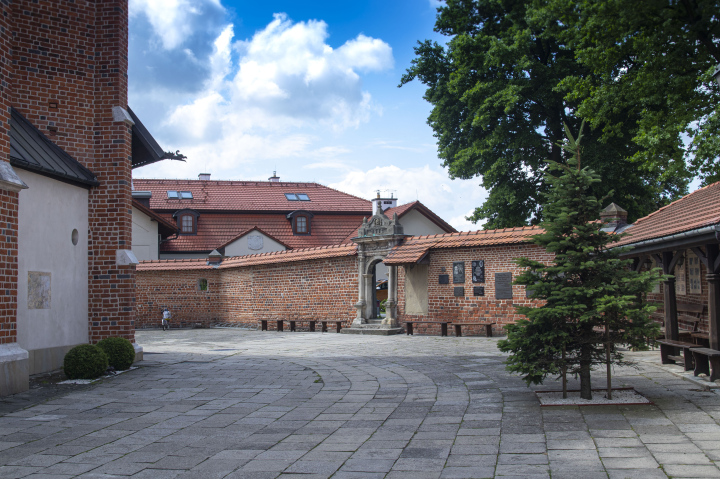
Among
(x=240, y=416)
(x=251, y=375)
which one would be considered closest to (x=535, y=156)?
(x=251, y=375)

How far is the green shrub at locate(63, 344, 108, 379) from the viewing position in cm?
1009

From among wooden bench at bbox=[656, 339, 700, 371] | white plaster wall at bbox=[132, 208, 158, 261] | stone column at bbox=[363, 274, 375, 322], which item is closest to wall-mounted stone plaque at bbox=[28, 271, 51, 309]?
wooden bench at bbox=[656, 339, 700, 371]

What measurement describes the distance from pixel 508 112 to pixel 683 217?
11644 mm

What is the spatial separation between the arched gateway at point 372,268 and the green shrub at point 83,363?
34.5ft

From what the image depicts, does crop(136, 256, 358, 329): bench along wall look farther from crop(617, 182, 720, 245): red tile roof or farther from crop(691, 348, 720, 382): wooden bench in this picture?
crop(691, 348, 720, 382): wooden bench

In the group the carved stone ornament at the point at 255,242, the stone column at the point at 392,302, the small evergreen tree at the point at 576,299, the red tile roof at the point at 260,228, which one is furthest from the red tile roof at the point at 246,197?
the small evergreen tree at the point at 576,299

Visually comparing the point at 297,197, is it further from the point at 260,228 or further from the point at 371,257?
the point at 371,257

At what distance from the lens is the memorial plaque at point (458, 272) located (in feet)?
59.1

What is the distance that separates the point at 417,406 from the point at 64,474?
13.5 ft

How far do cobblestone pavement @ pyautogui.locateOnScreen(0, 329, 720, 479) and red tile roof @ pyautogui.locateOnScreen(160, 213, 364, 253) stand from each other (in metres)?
24.3

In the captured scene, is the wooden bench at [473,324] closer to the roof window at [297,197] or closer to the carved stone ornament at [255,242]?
the carved stone ornament at [255,242]

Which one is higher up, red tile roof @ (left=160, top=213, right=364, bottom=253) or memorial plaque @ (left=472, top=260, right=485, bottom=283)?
red tile roof @ (left=160, top=213, right=364, bottom=253)

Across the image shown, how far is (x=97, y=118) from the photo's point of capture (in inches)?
479

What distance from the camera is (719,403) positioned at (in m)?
7.22
